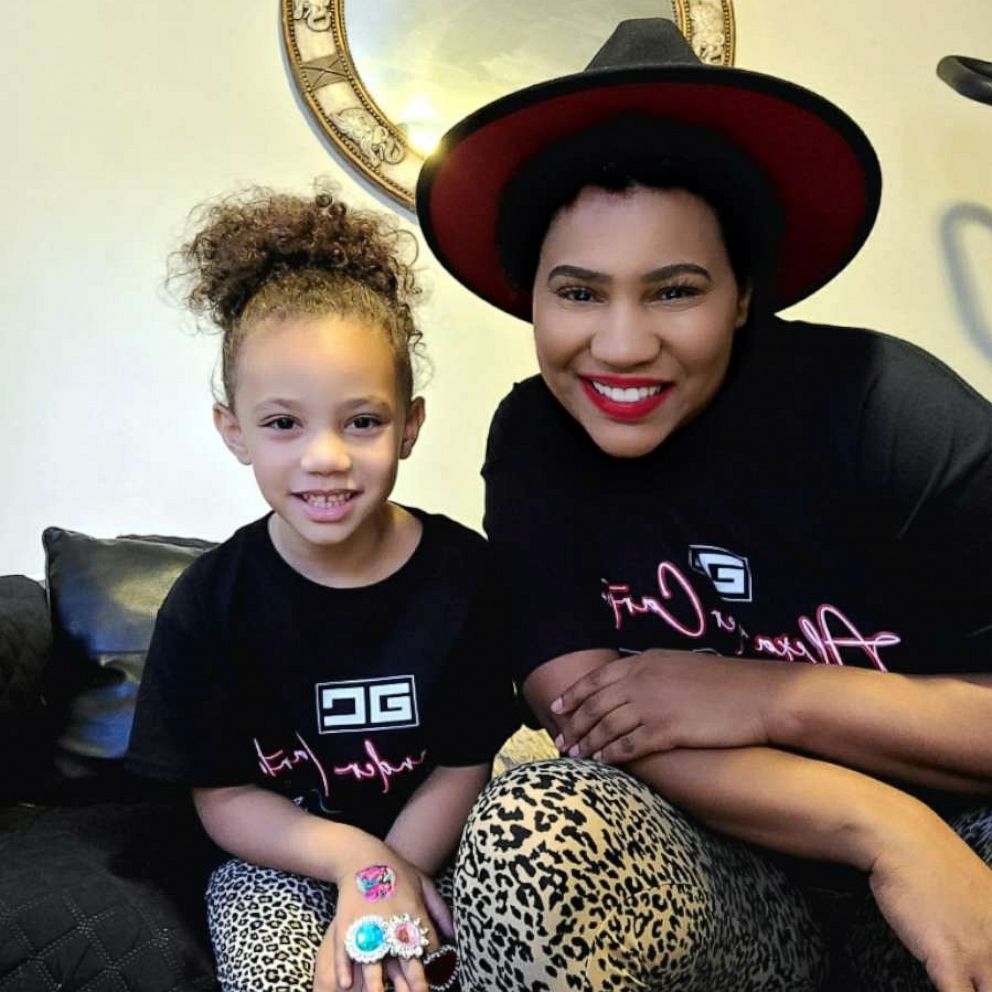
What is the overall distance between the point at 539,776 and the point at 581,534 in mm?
306

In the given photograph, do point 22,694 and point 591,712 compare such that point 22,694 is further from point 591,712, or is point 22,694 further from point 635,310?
point 635,310

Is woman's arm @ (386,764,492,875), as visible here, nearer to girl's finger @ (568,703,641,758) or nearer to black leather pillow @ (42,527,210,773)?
girl's finger @ (568,703,641,758)

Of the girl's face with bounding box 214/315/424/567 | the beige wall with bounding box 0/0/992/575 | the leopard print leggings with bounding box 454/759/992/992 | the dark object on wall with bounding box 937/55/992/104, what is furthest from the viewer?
the beige wall with bounding box 0/0/992/575

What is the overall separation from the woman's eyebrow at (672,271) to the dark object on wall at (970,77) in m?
1.18

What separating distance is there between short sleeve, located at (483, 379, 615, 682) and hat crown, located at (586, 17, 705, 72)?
326 millimetres

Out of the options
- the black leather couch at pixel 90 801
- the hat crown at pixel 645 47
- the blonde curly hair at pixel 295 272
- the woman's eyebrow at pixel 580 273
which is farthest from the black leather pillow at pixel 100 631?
the hat crown at pixel 645 47

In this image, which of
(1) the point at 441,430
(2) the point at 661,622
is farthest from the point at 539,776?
(1) the point at 441,430

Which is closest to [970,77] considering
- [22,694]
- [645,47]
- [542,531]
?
[645,47]

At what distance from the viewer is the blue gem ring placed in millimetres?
867

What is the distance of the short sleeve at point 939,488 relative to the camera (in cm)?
86

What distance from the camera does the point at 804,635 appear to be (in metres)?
0.95

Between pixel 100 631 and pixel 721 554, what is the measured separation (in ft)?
2.87

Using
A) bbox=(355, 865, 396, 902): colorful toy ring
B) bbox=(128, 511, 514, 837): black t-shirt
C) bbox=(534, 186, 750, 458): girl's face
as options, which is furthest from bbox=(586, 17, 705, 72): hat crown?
bbox=(355, 865, 396, 902): colorful toy ring

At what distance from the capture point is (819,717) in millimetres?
837
